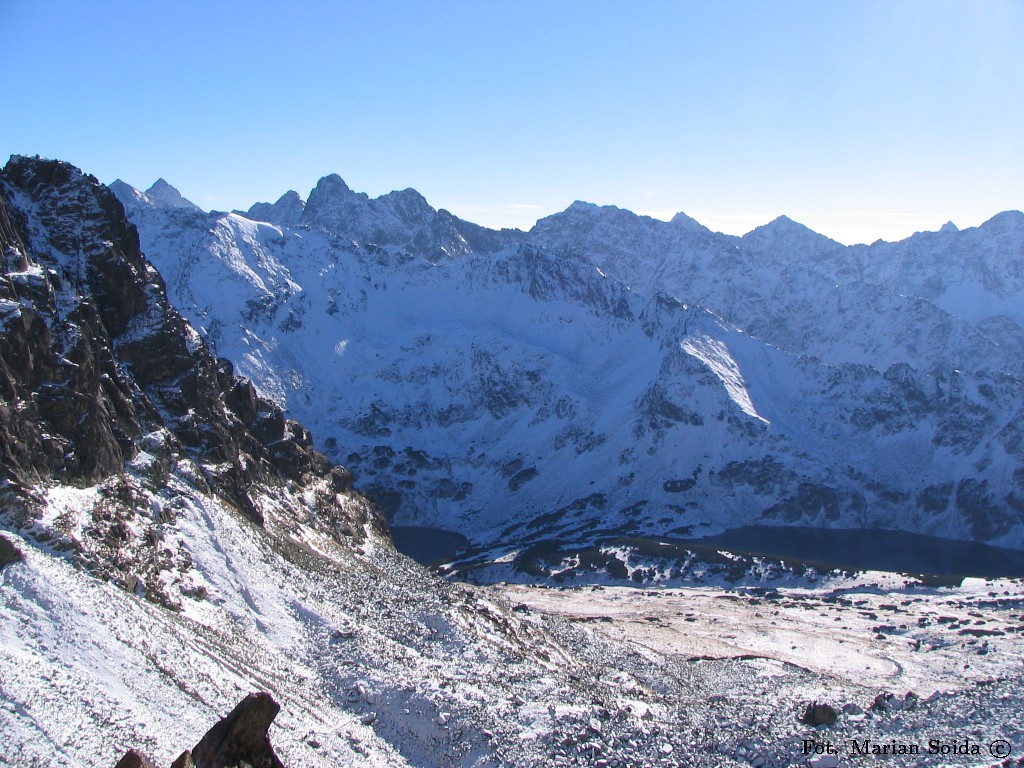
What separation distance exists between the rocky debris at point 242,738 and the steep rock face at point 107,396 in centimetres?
3148

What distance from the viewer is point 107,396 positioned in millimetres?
73375

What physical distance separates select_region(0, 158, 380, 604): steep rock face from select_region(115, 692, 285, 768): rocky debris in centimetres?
3148

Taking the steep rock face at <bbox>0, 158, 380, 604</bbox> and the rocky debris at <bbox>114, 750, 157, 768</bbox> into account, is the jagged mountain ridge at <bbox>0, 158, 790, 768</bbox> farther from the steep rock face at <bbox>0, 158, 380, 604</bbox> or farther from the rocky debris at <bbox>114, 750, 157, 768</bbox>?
the rocky debris at <bbox>114, 750, 157, 768</bbox>

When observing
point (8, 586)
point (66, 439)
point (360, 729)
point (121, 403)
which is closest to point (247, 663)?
point (360, 729)

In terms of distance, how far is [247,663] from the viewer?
169 feet

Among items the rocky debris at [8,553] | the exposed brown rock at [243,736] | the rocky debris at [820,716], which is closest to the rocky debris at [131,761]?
the exposed brown rock at [243,736]

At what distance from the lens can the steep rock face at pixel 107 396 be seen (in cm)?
5769

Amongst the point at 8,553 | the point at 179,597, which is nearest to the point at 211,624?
the point at 179,597

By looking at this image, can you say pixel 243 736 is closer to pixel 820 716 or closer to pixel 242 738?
pixel 242 738

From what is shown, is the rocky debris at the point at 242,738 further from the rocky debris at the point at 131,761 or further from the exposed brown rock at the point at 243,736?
the rocky debris at the point at 131,761

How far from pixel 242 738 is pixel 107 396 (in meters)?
56.0

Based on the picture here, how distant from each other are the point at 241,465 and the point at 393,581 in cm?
2071

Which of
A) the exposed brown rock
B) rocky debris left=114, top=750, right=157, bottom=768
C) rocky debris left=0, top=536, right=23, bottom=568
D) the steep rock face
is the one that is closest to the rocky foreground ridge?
rocky debris left=0, top=536, right=23, bottom=568

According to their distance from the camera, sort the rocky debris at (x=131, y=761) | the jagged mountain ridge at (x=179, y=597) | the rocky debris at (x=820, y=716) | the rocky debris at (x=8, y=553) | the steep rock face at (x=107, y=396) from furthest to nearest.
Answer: the rocky debris at (x=820, y=716)
the steep rock face at (x=107, y=396)
the rocky debris at (x=8, y=553)
the jagged mountain ridge at (x=179, y=597)
the rocky debris at (x=131, y=761)
